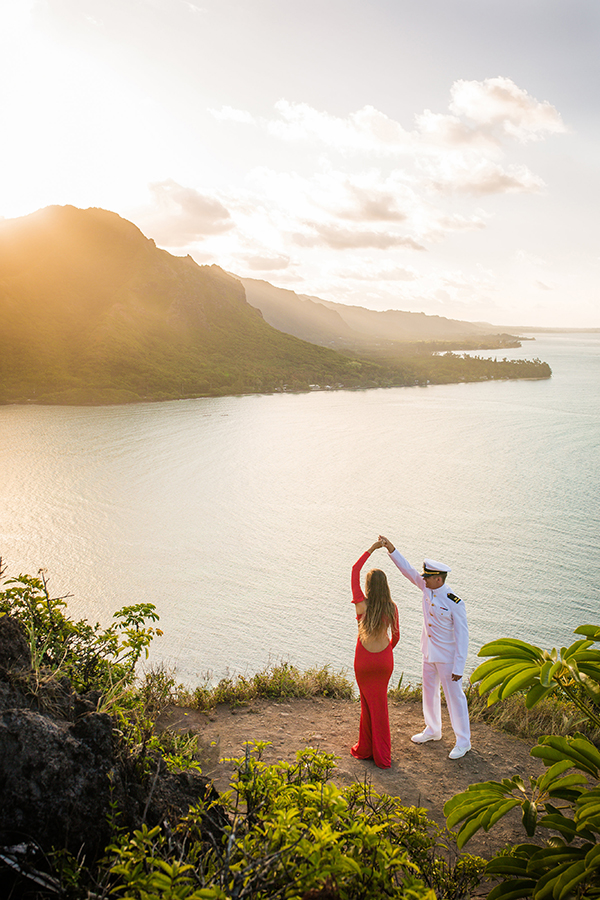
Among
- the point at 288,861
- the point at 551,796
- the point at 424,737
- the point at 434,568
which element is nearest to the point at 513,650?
the point at 551,796

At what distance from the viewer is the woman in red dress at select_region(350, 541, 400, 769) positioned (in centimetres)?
447

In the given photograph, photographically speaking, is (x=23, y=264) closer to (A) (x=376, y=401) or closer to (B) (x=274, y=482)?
(A) (x=376, y=401)

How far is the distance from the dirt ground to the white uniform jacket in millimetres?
893

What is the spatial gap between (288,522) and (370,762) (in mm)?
16147

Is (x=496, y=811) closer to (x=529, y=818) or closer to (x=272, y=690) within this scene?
(x=529, y=818)

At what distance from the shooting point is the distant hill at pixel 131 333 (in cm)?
5994

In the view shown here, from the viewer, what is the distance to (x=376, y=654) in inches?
178

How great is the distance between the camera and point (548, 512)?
71.1 feet

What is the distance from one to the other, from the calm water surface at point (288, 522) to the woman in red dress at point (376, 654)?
588 cm

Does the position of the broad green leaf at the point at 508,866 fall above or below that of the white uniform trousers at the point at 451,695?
above

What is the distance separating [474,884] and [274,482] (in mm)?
24529

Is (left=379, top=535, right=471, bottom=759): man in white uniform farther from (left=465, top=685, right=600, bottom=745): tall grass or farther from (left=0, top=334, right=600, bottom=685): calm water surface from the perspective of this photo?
(left=0, top=334, right=600, bottom=685): calm water surface

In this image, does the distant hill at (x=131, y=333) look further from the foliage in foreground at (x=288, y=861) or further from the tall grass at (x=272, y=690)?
the foliage in foreground at (x=288, y=861)

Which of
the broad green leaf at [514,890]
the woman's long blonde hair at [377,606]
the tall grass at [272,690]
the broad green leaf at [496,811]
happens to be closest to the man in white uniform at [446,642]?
the woman's long blonde hair at [377,606]
